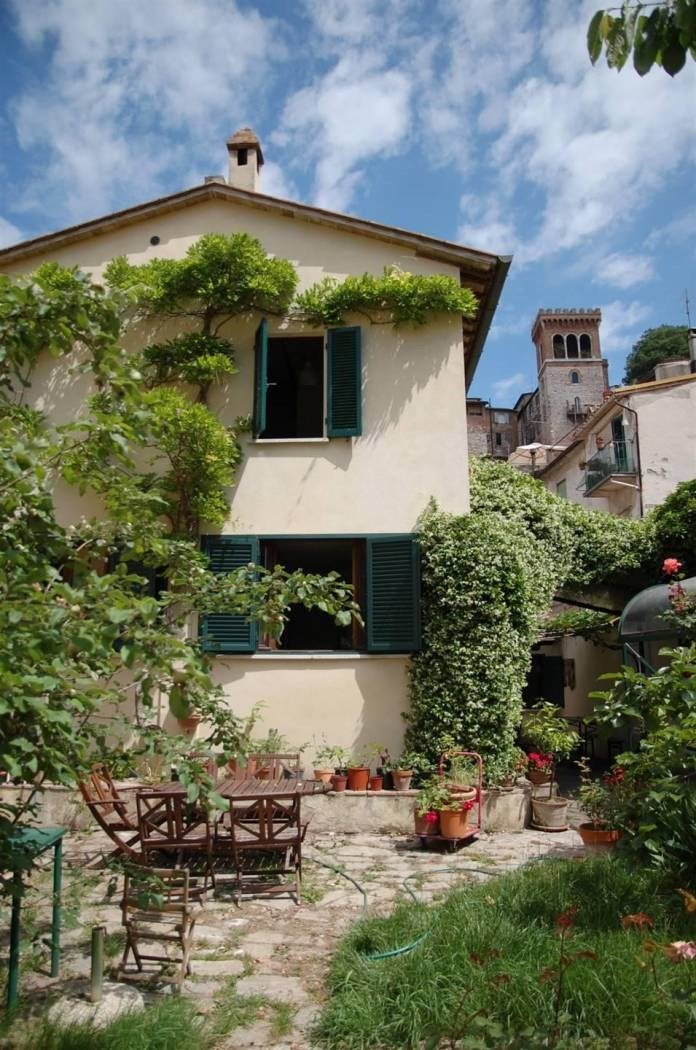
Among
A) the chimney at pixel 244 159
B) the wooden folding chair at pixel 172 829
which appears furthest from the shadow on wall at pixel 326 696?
the chimney at pixel 244 159

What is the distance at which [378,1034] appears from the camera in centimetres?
350

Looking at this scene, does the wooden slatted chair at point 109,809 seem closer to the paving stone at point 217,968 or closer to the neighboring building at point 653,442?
the paving stone at point 217,968

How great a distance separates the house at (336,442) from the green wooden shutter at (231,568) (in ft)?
0.06

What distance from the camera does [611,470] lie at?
21375 millimetres

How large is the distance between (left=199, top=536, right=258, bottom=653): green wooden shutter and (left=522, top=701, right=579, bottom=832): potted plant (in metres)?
3.63

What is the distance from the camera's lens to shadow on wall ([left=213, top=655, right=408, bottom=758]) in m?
9.19

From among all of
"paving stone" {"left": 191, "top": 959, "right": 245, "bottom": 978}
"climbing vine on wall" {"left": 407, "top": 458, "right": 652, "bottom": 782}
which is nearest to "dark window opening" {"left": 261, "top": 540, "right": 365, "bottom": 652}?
"climbing vine on wall" {"left": 407, "top": 458, "right": 652, "bottom": 782}

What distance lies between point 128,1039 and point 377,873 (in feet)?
12.0

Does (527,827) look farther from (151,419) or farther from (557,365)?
(557,365)

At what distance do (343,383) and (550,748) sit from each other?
5247mm

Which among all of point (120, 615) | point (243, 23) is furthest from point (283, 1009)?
point (243, 23)

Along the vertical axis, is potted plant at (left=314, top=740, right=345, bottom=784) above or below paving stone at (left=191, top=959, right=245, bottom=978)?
above

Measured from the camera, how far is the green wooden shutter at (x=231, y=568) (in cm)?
934

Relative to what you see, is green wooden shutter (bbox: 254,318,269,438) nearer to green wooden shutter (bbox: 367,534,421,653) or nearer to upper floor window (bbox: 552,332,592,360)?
green wooden shutter (bbox: 367,534,421,653)
